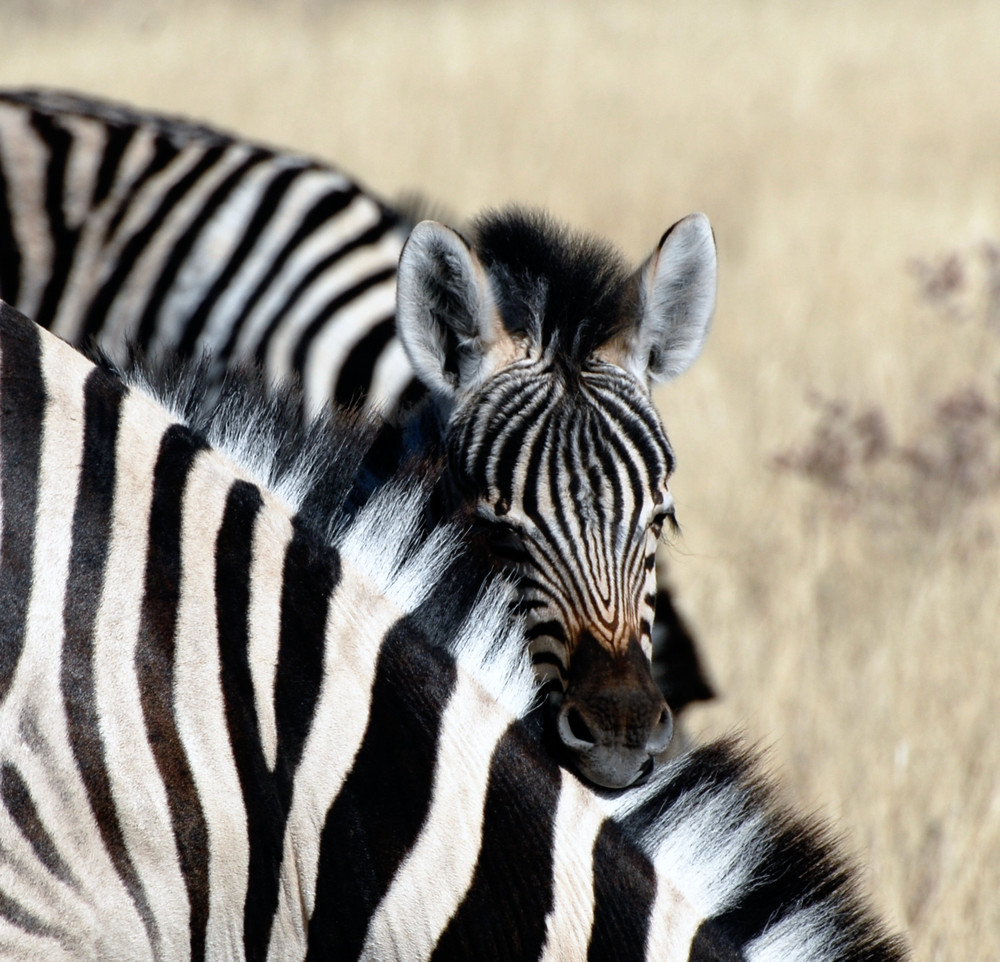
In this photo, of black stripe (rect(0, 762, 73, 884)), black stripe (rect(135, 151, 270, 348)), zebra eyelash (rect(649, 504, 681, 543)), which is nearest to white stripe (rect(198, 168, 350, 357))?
black stripe (rect(135, 151, 270, 348))

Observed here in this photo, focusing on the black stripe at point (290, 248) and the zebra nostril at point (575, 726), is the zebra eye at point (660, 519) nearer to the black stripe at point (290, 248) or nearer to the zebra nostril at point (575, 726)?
the zebra nostril at point (575, 726)

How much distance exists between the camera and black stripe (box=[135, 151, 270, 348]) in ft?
15.5

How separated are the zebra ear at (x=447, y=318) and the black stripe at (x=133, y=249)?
82.1 inches

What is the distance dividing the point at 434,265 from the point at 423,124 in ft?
35.3

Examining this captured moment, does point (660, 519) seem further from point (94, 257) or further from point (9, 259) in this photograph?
point (9, 259)

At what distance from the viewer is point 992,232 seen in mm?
9750

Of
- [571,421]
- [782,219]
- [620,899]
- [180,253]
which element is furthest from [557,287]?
[782,219]

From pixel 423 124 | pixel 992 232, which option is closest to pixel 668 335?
pixel 992 232

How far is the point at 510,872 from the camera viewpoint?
1814 millimetres

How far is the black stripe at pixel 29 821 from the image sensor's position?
1.87 metres

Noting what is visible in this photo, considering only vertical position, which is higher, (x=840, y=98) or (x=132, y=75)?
(x=840, y=98)

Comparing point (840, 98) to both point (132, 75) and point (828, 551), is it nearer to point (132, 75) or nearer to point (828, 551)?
point (132, 75)

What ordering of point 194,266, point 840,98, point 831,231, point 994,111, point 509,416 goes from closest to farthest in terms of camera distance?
point 509,416 < point 194,266 < point 831,231 < point 994,111 < point 840,98

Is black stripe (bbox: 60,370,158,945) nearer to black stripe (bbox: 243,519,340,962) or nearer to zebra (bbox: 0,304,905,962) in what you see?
zebra (bbox: 0,304,905,962)
